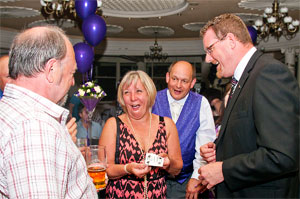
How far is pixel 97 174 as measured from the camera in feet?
4.60

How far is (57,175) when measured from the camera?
83 centimetres

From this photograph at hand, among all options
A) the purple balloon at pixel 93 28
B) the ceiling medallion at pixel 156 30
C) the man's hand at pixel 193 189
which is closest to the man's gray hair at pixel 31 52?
the man's hand at pixel 193 189

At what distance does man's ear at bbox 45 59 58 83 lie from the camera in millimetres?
929

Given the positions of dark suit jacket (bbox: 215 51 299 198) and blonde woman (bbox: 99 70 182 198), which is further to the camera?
blonde woman (bbox: 99 70 182 198)

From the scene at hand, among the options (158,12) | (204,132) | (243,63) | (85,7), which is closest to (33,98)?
(243,63)

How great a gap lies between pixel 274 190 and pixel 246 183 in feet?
0.47

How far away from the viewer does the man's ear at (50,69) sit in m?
0.93

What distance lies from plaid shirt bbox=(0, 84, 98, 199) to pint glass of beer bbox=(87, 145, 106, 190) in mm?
501

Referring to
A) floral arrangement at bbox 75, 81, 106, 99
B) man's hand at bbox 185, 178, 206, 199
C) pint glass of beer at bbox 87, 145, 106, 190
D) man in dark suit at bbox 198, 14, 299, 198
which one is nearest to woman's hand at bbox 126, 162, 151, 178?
pint glass of beer at bbox 87, 145, 106, 190

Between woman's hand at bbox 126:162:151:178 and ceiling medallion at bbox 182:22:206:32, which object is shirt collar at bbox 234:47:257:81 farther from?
ceiling medallion at bbox 182:22:206:32

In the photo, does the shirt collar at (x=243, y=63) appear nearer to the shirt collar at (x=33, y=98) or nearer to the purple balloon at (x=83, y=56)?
the shirt collar at (x=33, y=98)

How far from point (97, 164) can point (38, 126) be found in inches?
25.1

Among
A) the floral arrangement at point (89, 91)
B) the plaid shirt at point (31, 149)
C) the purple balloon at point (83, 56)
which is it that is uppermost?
the purple balloon at point (83, 56)

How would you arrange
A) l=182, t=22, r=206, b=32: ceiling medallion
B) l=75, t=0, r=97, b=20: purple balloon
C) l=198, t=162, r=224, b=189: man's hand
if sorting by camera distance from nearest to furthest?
l=198, t=162, r=224, b=189: man's hand
l=75, t=0, r=97, b=20: purple balloon
l=182, t=22, r=206, b=32: ceiling medallion
